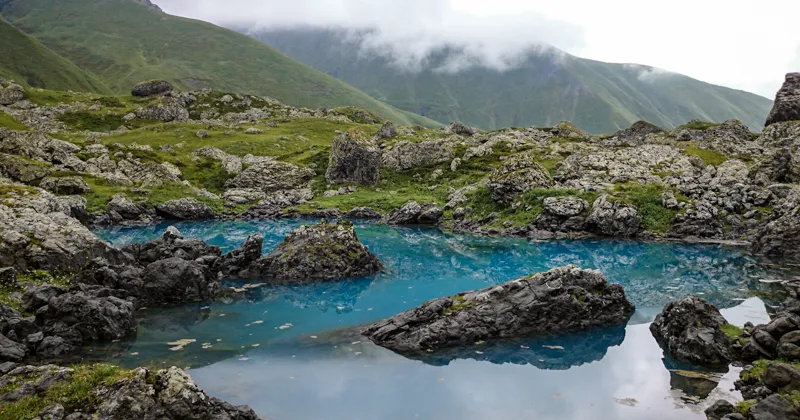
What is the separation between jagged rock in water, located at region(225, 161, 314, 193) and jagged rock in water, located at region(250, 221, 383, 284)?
61.4m

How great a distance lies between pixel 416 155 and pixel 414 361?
89.1 m

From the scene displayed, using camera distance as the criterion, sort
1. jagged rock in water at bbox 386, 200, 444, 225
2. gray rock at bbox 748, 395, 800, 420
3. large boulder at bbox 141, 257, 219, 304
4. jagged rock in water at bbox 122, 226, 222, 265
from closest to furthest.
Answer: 1. gray rock at bbox 748, 395, 800, 420
2. large boulder at bbox 141, 257, 219, 304
3. jagged rock in water at bbox 122, 226, 222, 265
4. jagged rock in water at bbox 386, 200, 444, 225

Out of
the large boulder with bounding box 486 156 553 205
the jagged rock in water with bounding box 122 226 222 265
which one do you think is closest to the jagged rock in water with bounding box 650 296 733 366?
the jagged rock in water with bounding box 122 226 222 265

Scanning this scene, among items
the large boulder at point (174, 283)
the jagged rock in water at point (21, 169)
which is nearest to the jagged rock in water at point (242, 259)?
the large boulder at point (174, 283)

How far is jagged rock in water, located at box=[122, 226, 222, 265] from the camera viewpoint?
42.6 m

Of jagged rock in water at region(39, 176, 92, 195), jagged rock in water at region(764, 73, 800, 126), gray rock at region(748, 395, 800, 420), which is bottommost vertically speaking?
jagged rock in water at region(39, 176, 92, 195)

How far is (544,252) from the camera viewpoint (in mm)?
57844

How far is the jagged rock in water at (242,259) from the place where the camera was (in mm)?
43469

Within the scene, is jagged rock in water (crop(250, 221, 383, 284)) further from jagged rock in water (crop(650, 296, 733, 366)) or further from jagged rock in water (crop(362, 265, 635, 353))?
jagged rock in water (crop(650, 296, 733, 366))

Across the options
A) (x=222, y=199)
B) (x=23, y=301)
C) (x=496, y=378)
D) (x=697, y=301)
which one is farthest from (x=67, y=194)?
(x=697, y=301)

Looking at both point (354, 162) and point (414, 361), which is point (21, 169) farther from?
point (414, 361)

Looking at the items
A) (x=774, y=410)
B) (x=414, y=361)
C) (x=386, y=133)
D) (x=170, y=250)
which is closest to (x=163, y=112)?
(x=386, y=133)

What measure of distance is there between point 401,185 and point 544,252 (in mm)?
50473

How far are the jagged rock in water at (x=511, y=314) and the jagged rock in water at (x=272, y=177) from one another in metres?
81.1
